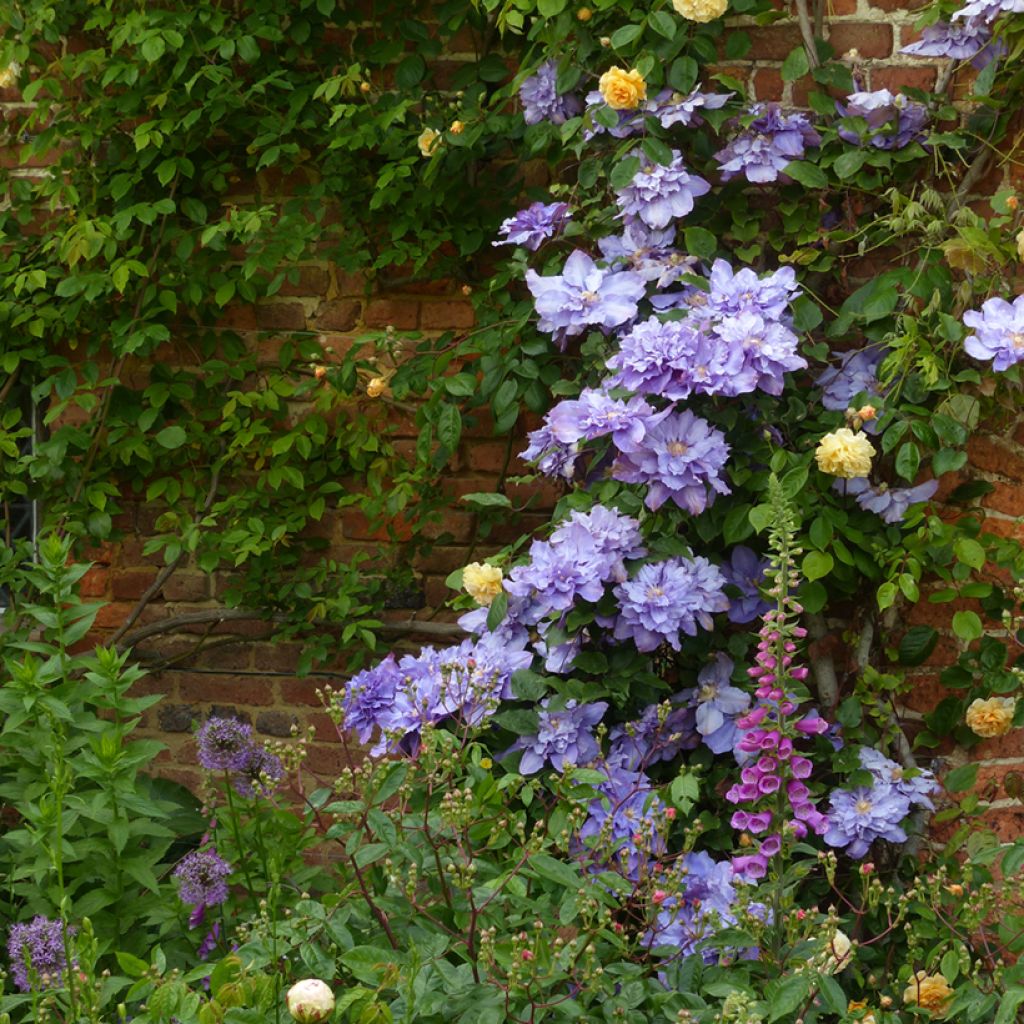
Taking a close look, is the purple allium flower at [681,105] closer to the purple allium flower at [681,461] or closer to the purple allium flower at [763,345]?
the purple allium flower at [763,345]

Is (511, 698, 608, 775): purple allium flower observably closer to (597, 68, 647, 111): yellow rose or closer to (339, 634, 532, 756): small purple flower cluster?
(339, 634, 532, 756): small purple flower cluster

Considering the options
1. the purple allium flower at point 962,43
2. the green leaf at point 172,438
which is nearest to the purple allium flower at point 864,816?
the purple allium flower at point 962,43

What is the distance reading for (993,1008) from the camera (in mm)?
2039

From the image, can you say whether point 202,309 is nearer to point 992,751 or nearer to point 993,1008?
point 992,751

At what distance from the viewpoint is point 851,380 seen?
267cm

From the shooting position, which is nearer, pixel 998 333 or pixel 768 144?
pixel 998 333

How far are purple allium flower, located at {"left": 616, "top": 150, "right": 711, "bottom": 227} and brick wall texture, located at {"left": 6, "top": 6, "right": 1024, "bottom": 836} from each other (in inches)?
11.1

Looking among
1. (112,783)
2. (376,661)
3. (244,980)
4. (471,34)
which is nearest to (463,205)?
(471,34)

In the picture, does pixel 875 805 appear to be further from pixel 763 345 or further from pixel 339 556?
pixel 339 556

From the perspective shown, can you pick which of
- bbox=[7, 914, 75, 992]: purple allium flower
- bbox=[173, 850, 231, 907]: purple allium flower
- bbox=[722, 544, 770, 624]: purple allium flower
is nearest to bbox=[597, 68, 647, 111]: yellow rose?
bbox=[722, 544, 770, 624]: purple allium flower

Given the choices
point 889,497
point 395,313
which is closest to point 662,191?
point 889,497

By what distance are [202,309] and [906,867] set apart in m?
2.07

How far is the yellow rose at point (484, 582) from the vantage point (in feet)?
8.75

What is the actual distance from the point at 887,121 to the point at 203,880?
1874mm
